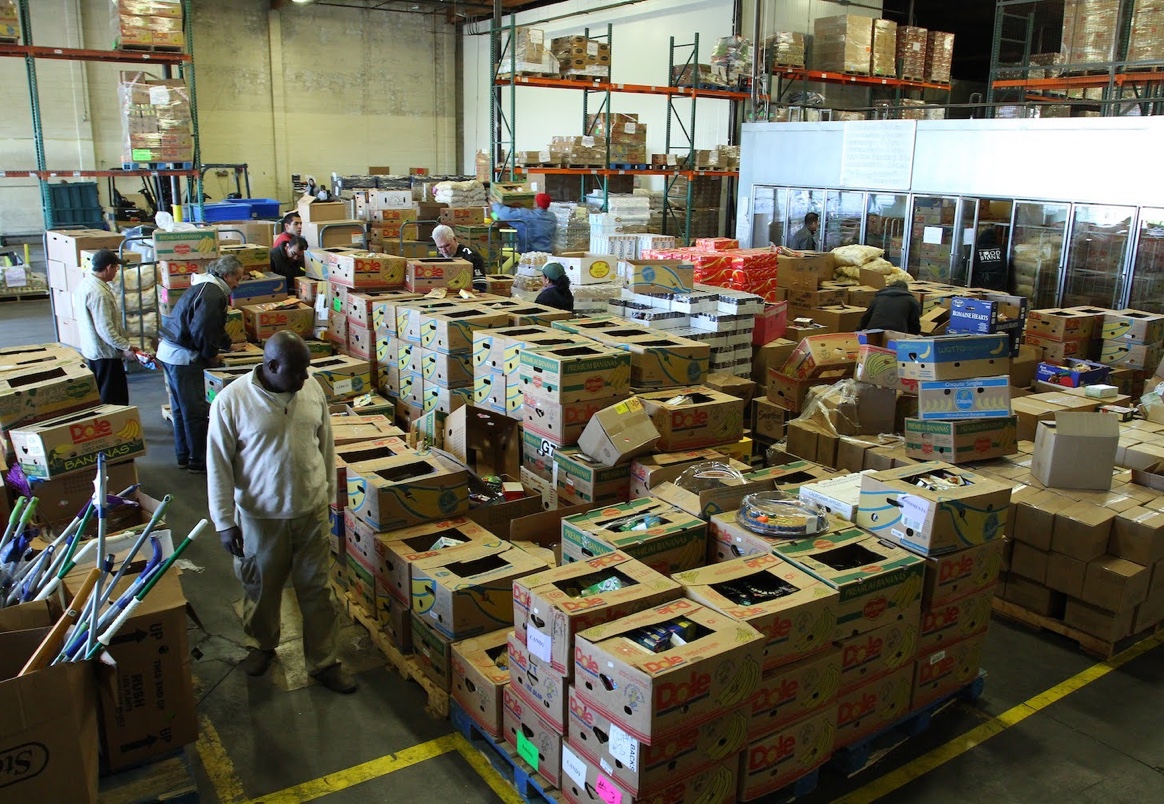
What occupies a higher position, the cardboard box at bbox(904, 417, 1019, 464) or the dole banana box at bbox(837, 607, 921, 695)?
the cardboard box at bbox(904, 417, 1019, 464)

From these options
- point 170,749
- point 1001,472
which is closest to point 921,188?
point 1001,472

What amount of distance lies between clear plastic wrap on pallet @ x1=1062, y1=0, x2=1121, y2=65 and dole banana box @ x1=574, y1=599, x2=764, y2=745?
500 inches

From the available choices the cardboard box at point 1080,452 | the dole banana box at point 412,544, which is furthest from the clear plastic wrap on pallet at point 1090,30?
the dole banana box at point 412,544

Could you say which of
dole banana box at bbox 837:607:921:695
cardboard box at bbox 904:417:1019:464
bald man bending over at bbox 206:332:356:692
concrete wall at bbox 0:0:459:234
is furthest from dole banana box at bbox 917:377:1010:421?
concrete wall at bbox 0:0:459:234

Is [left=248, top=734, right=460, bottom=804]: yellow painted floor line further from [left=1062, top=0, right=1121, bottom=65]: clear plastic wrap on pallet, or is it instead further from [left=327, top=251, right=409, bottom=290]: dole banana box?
[left=1062, top=0, right=1121, bottom=65]: clear plastic wrap on pallet

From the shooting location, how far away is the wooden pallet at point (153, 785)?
3361 mm

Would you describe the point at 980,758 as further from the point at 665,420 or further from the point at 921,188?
the point at 921,188

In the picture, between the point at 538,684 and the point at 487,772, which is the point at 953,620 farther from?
the point at 487,772

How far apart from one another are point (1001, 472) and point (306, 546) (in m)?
4.29

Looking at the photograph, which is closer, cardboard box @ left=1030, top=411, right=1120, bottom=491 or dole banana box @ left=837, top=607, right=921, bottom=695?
dole banana box @ left=837, top=607, right=921, bottom=695

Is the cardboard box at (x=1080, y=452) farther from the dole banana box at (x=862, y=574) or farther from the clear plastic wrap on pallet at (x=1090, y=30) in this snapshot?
the clear plastic wrap on pallet at (x=1090, y=30)

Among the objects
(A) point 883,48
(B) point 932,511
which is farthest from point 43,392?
(A) point 883,48

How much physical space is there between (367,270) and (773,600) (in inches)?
239

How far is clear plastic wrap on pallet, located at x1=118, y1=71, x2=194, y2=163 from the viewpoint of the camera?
1188 centimetres
